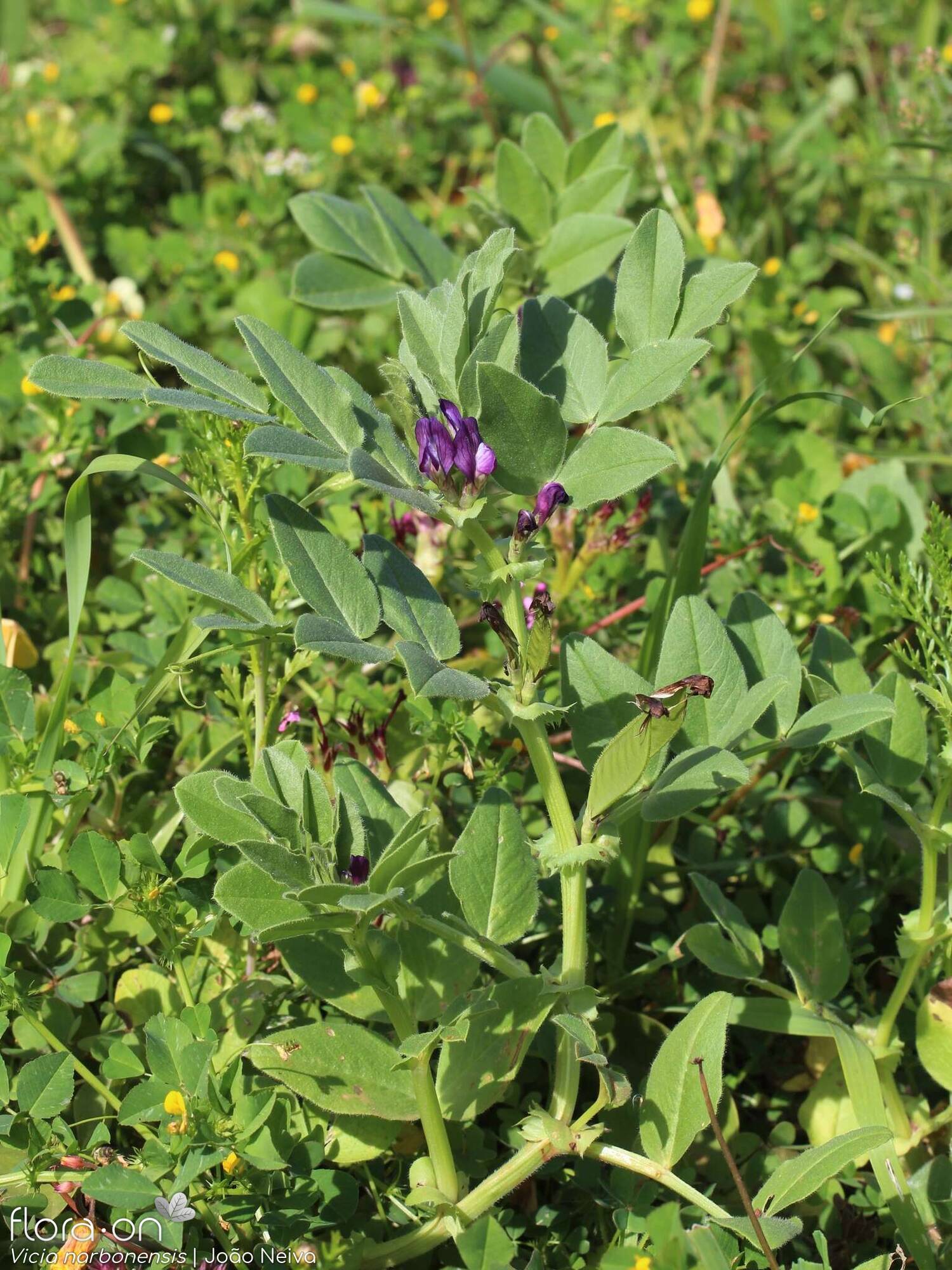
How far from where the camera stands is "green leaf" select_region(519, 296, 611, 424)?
1680 mm

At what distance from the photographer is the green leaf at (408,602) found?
1563 mm

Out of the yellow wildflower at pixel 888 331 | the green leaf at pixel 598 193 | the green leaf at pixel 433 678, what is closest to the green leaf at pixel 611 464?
the green leaf at pixel 433 678

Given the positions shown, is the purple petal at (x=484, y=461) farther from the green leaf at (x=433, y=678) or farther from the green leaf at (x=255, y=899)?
the green leaf at (x=255, y=899)

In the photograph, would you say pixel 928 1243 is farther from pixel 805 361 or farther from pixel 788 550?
pixel 805 361

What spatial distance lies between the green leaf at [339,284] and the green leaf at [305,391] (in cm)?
92

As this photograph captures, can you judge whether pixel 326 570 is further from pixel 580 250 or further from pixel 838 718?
pixel 580 250

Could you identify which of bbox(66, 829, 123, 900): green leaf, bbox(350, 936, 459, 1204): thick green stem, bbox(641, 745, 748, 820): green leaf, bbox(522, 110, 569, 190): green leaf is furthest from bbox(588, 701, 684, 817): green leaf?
bbox(522, 110, 569, 190): green leaf

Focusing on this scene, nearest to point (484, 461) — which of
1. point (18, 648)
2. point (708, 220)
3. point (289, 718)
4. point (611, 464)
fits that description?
point (611, 464)

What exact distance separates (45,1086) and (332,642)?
751 millimetres

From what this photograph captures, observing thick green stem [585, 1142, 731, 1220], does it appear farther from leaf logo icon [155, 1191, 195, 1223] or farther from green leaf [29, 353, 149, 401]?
green leaf [29, 353, 149, 401]

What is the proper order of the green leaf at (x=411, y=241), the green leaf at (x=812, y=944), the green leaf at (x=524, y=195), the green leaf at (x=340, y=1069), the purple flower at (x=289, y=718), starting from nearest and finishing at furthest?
the green leaf at (x=340, y=1069), the green leaf at (x=812, y=944), the purple flower at (x=289, y=718), the green leaf at (x=411, y=241), the green leaf at (x=524, y=195)

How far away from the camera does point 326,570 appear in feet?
5.04

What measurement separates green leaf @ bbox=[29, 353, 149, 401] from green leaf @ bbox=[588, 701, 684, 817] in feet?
2.37

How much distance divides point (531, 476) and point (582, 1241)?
1093mm
